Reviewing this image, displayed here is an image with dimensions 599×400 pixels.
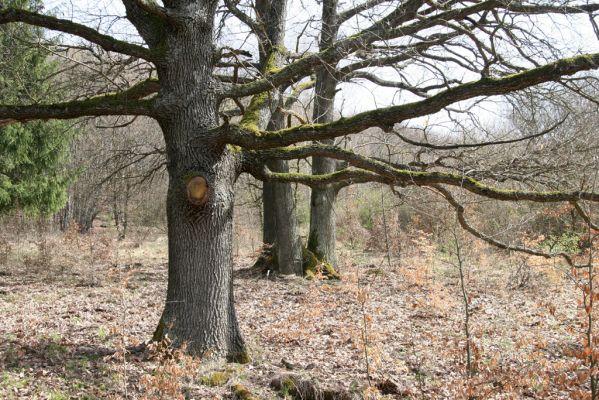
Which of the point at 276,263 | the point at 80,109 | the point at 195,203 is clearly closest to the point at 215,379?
the point at 195,203

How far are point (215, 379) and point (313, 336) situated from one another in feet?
8.01

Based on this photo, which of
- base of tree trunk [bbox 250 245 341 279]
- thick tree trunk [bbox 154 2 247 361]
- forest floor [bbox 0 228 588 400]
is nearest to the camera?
forest floor [bbox 0 228 588 400]

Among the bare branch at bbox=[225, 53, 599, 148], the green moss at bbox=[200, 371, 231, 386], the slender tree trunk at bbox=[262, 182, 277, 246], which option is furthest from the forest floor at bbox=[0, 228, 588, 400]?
the bare branch at bbox=[225, 53, 599, 148]

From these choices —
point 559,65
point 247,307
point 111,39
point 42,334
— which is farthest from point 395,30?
point 42,334

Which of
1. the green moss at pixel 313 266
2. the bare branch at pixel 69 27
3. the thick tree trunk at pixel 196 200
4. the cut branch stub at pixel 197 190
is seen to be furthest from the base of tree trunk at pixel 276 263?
the bare branch at pixel 69 27

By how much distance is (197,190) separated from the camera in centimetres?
568

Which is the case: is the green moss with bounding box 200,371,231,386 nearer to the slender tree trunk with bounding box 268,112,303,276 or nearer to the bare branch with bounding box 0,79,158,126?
the bare branch with bounding box 0,79,158,126

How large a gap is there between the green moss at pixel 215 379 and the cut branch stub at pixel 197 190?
→ 1.85m

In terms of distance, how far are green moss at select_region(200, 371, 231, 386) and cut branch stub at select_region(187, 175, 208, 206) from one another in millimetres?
1853

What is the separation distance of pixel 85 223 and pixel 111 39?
2127cm

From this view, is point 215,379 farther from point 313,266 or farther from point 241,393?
point 313,266

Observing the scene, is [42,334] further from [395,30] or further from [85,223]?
[85,223]

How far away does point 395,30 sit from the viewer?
21.1 feet

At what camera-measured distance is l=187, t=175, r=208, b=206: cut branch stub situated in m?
5.68
